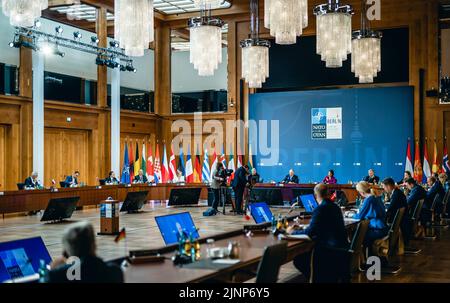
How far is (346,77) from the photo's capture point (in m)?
21.0

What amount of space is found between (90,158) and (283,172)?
6.91 metres

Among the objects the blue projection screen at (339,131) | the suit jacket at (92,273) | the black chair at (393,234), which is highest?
the blue projection screen at (339,131)

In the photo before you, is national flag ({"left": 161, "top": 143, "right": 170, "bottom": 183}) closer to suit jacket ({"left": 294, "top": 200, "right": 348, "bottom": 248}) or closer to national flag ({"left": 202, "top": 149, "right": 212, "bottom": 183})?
national flag ({"left": 202, "top": 149, "right": 212, "bottom": 183})

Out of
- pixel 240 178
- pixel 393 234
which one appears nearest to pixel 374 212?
pixel 393 234

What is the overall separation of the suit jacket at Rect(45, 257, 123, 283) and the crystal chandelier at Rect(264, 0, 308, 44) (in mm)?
5214

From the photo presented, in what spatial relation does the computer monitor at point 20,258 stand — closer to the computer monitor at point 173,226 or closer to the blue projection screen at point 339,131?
the computer monitor at point 173,226

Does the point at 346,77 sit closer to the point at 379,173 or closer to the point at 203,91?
the point at 379,173

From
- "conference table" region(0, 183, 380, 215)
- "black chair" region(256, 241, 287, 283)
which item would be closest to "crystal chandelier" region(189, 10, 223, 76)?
"black chair" region(256, 241, 287, 283)

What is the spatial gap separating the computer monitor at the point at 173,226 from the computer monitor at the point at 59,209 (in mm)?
8020

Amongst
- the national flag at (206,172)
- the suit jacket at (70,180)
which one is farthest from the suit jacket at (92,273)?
the national flag at (206,172)

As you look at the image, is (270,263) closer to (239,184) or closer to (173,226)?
(173,226)

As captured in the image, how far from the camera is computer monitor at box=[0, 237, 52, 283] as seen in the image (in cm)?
457

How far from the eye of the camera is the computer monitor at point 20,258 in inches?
180
